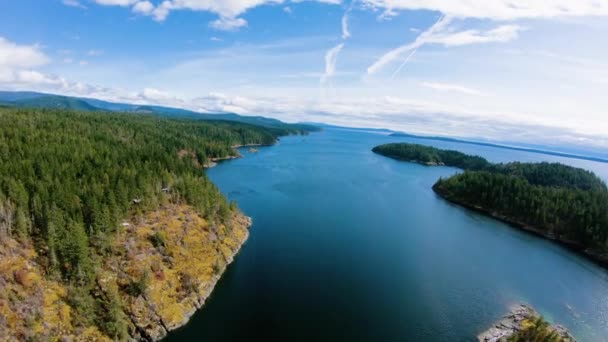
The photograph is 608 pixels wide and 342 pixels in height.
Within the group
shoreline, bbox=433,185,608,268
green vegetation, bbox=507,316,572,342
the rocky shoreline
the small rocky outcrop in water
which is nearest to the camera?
green vegetation, bbox=507,316,572,342

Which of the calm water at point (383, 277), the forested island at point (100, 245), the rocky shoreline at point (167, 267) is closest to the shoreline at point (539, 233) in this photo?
the calm water at point (383, 277)

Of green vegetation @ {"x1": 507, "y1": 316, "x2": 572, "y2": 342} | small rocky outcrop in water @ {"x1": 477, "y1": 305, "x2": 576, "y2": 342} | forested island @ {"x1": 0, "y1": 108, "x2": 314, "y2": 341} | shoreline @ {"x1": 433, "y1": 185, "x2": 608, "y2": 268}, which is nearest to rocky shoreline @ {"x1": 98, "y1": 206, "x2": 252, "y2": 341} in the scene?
forested island @ {"x1": 0, "y1": 108, "x2": 314, "y2": 341}

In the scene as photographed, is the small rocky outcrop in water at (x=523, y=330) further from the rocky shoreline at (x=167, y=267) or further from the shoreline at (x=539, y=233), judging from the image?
the rocky shoreline at (x=167, y=267)

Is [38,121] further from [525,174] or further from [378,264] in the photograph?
[525,174]

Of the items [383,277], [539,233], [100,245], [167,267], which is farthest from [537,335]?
[539,233]

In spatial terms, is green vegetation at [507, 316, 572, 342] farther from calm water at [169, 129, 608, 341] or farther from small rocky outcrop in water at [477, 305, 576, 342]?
calm water at [169, 129, 608, 341]
